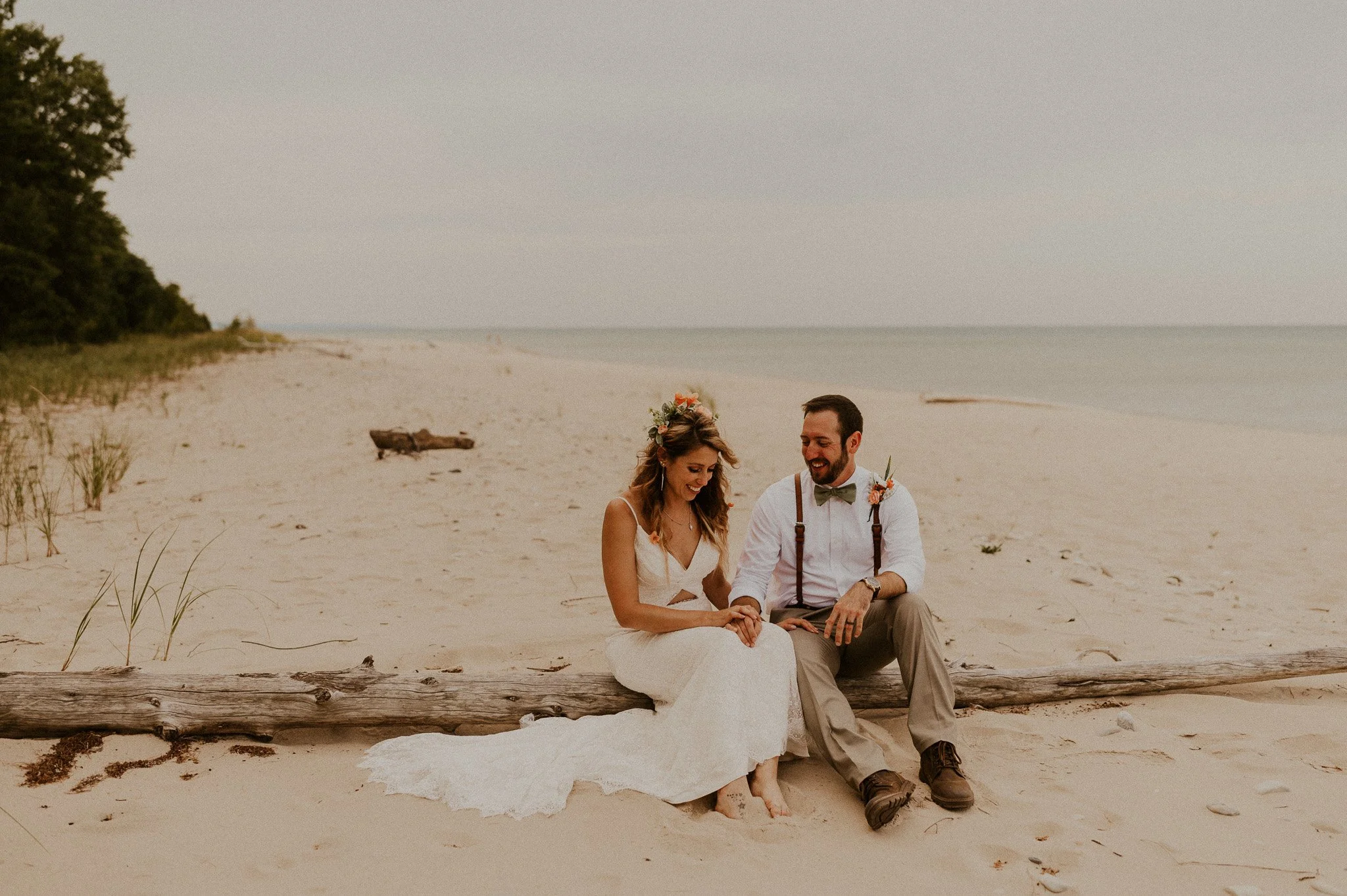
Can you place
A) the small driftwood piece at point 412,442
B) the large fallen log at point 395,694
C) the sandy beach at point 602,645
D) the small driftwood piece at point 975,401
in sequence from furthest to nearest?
the small driftwood piece at point 975,401 < the small driftwood piece at point 412,442 < the large fallen log at point 395,694 < the sandy beach at point 602,645

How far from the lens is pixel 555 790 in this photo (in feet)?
11.6

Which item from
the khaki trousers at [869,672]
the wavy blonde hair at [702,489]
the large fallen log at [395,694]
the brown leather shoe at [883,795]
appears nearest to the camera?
the brown leather shoe at [883,795]

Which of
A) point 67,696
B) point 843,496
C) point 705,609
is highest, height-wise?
point 843,496

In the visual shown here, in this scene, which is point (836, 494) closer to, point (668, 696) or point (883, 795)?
point (668, 696)

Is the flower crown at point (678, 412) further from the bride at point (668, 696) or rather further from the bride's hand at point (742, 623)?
the bride's hand at point (742, 623)

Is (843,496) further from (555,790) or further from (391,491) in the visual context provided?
(391,491)

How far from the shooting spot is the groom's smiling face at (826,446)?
416cm

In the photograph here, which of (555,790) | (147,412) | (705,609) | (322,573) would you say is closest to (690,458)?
(705,609)

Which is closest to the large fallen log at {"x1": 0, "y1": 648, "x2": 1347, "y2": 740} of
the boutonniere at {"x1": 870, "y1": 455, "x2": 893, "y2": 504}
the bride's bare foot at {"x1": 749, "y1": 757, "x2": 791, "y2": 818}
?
the bride's bare foot at {"x1": 749, "y1": 757, "x2": 791, "y2": 818}

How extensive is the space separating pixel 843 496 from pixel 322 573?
395 cm

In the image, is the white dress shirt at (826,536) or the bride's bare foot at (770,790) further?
the white dress shirt at (826,536)

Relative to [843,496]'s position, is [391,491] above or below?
below

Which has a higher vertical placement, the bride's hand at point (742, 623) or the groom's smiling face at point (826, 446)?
the groom's smiling face at point (826, 446)

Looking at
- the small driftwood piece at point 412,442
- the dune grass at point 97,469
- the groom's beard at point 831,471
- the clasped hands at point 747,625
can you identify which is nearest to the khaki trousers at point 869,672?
the clasped hands at point 747,625
